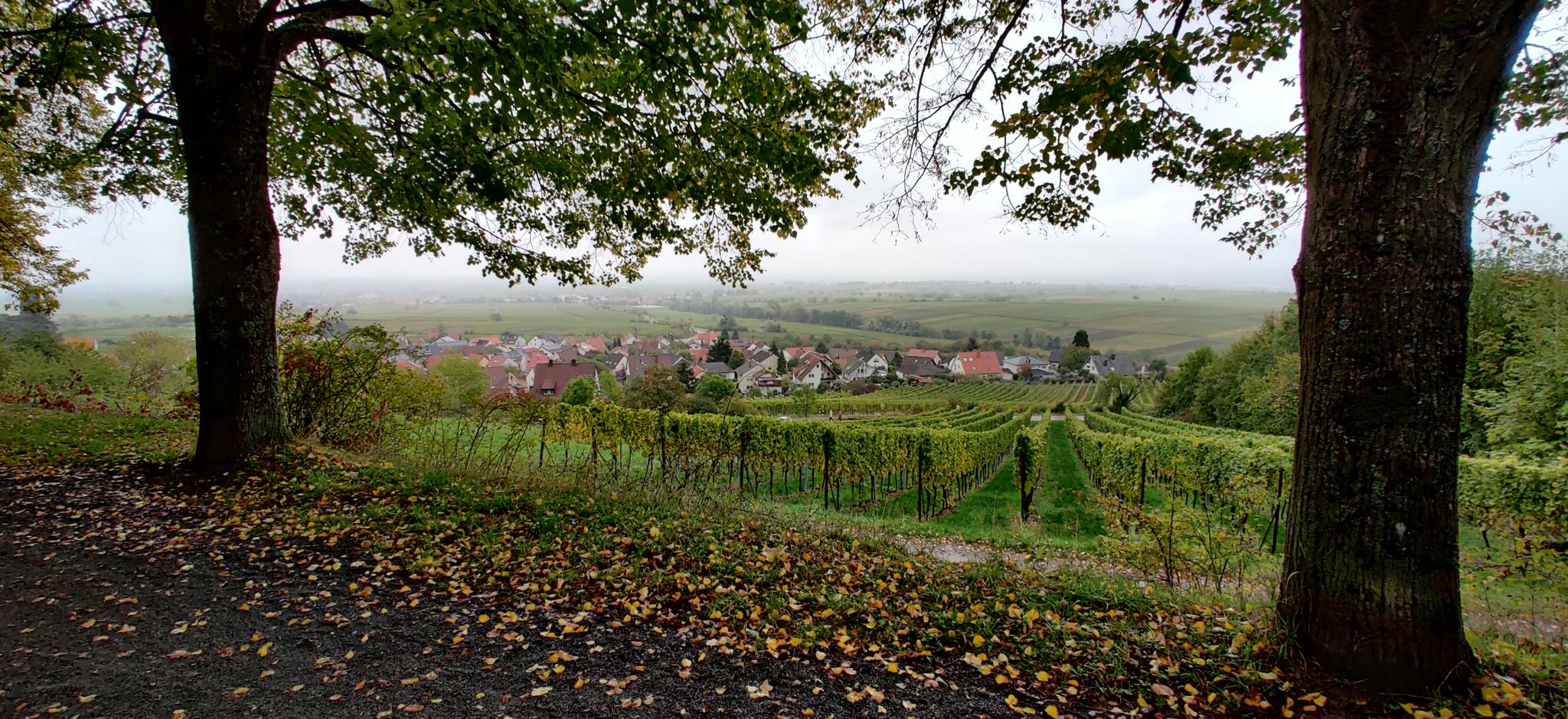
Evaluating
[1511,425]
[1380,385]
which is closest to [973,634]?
[1380,385]

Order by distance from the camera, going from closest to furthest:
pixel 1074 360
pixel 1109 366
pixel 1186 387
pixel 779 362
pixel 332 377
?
pixel 332 377, pixel 1186 387, pixel 779 362, pixel 1109 366, pixel 1074 360

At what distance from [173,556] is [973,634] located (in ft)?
17.1

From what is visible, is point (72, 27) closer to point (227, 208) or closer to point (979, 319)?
point (227, 208)

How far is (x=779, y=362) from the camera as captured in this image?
8975cm

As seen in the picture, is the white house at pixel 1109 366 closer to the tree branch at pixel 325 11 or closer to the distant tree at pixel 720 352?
the distant tree at pixel 720 352

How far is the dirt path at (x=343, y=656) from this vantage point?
7.91 feet

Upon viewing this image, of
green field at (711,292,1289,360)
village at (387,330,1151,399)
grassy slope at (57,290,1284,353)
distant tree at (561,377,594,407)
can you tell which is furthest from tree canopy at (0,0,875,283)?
green field at (711,292,1289,360)

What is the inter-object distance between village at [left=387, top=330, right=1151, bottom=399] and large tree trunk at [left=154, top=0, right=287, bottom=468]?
136 feet

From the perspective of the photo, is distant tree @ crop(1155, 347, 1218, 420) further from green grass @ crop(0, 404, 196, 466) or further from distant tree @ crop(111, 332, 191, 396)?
distant tree @ crop(111, 332, 191, 396)

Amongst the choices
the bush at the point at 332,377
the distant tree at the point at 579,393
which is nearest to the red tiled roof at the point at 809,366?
the distant tree at the point at 579,393

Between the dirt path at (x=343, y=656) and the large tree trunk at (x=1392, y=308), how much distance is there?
1.69 m

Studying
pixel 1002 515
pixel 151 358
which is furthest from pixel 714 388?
pixel 151 358

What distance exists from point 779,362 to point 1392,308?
8757 centimetres

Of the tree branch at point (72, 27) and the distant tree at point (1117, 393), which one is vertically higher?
the tree branch at point (72, 27)
